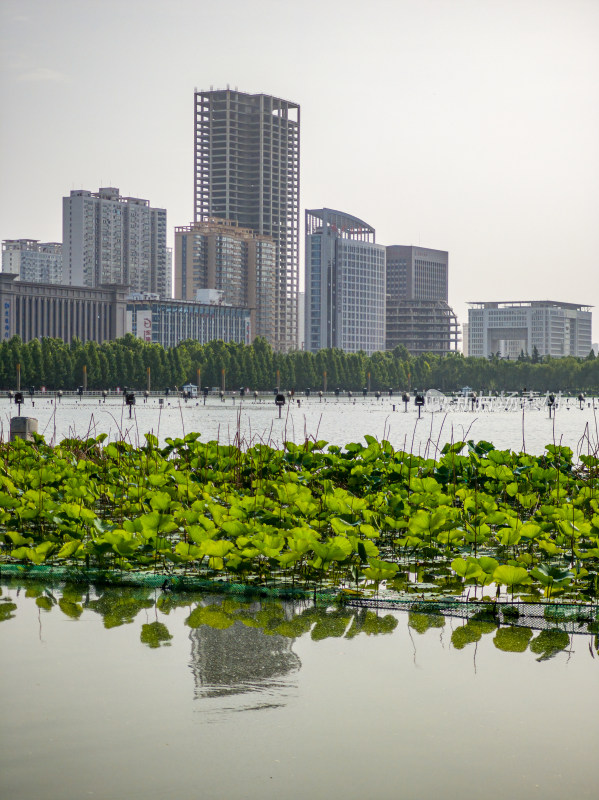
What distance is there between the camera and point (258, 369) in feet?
359

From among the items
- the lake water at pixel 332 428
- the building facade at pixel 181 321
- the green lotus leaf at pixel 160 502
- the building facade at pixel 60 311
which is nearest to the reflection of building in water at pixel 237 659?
the green lotus leaf at pixel 160 502

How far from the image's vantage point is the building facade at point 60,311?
469 ft

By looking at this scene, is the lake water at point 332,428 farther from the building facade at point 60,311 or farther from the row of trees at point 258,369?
the building facade at point 60,311

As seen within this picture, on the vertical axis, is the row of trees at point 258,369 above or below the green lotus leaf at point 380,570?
above

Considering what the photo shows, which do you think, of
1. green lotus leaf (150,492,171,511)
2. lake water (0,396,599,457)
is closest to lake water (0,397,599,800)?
green lotus leaf (150,492,171,511)

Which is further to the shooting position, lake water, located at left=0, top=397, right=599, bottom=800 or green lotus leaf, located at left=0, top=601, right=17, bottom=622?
green lotus leaf, located at left=0, top=601, right=17, bottom=622

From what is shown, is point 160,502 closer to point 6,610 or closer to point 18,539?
point 18,539

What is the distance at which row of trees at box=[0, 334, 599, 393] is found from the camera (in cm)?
9450

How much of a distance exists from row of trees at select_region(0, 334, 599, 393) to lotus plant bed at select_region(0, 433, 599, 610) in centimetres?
8525

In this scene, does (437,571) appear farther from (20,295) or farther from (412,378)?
(20,295)

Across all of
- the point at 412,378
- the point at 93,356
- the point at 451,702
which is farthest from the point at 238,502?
the point at 412,378

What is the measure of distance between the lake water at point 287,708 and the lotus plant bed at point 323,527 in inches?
21.2

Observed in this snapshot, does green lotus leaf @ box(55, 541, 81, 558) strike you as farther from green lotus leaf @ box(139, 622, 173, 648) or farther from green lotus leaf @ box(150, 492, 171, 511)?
green lotus leaf @ box(139, 622, 173, 648)

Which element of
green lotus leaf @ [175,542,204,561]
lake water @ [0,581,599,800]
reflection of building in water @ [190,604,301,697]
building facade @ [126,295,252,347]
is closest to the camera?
lake water @ [0,581,599,800]
